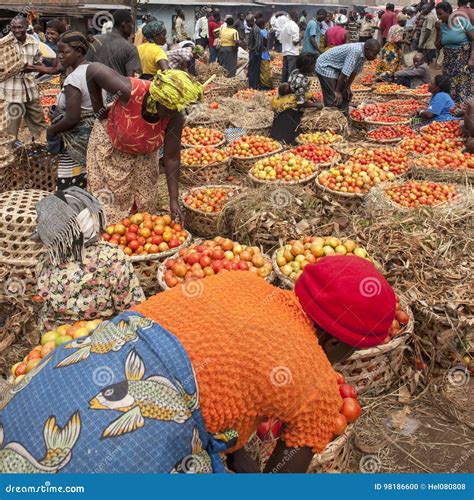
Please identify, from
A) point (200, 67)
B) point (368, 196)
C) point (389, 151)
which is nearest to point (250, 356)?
point (368, 196)

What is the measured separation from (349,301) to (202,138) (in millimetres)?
6320

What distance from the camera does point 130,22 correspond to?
641cm

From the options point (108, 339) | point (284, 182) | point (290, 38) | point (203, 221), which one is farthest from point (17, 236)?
point (290, 38)

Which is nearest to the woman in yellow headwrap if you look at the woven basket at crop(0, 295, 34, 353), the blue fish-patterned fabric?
the woven basket at crop(0, 295, 34, 353)

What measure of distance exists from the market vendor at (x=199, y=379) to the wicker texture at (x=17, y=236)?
253 cm

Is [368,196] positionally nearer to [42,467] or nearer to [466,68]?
[42,467]

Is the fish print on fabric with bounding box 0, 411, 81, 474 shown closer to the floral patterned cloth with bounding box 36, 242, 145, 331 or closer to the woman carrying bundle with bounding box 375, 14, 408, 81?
the floral patterned cloth with bounding box 36, 242, 145, 331

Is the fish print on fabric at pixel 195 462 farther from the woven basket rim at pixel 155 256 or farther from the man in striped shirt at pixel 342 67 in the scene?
the man in striped shirt at pixel 342 67

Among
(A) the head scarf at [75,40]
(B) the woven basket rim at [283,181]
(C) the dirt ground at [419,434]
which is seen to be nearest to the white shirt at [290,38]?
(B) the woven basket rim at [283,181]

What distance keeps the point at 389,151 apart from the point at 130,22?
348 centimetres

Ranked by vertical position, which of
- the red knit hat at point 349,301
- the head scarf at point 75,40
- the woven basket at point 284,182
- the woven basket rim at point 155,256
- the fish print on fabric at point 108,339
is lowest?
the woven basket at point 284,182

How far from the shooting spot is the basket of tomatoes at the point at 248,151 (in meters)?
7.20

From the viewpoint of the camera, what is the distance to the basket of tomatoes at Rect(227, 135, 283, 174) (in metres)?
7.20

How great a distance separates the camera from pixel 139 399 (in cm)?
167
